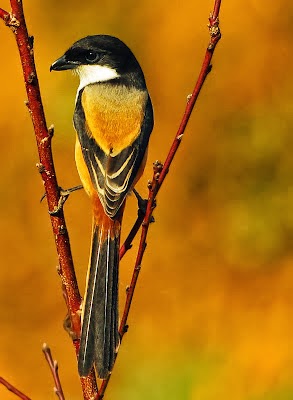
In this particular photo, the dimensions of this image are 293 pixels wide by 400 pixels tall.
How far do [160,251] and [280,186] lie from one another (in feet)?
3.59

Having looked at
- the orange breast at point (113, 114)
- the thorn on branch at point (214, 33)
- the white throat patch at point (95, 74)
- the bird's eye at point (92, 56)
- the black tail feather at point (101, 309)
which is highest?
the white throat patch at point (95, 74)

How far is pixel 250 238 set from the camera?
26.3 ft

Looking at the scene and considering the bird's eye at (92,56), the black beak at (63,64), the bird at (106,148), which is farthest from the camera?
the bird's eye at (92,56)

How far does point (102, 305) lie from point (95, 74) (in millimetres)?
1153

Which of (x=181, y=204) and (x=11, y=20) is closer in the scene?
(x=11, y=20)

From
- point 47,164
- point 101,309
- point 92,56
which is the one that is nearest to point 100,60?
point 92,56

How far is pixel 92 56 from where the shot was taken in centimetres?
375

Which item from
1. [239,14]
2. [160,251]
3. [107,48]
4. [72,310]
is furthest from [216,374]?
[72,310]

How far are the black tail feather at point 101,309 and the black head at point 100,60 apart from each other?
0.69 m

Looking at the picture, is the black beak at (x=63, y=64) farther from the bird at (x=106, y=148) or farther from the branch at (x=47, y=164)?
the branch at (x=47, y=164)

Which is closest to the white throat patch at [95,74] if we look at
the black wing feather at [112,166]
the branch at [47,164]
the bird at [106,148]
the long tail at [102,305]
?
the bird at [106,148]

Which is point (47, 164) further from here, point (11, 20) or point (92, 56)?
point (92, 56)

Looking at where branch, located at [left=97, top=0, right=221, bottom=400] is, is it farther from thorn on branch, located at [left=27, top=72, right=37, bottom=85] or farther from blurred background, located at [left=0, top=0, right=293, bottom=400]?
blurred background, located at [left=0, top=0, right=293, bottom=400]

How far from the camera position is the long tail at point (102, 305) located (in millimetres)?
2867
